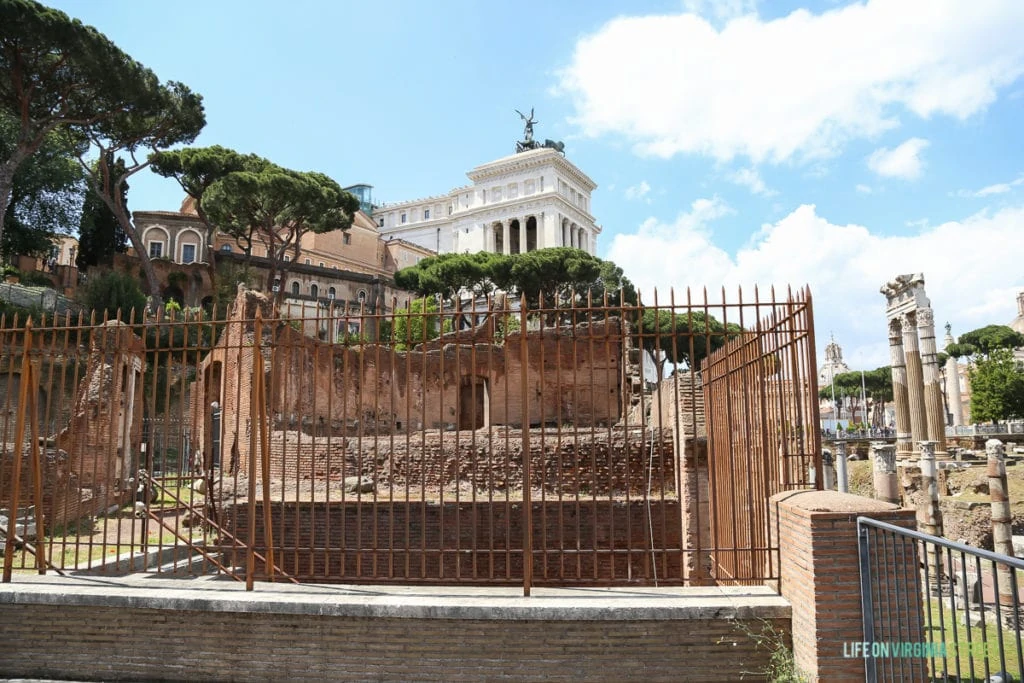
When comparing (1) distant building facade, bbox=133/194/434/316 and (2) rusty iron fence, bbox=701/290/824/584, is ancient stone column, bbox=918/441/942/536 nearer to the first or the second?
(2) rusty iron fence, bbox=701/290/824/584

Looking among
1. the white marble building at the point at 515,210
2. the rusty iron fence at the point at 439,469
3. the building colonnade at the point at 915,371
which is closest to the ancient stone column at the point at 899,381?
the building colonnade at the point at 915,371

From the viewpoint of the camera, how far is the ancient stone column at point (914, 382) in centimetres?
2067

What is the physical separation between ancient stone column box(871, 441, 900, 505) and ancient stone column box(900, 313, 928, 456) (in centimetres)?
856

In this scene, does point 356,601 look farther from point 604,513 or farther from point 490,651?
point 604,513

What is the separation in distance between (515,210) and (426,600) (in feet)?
221

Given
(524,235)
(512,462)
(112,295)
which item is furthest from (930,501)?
(524,235)

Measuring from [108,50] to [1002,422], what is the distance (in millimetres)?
43999

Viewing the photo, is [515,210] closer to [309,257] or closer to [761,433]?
[309,257]

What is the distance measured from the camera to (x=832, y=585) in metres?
3.97

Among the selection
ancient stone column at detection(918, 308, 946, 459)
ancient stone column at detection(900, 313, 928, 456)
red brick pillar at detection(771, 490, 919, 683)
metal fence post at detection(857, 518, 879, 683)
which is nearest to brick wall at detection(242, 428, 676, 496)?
red brick pillar at detection(771, 490, 919, 683)

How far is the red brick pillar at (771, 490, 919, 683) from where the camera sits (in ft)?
12.8

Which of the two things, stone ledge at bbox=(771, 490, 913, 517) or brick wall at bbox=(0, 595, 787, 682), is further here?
brick wall at bbox=(0, 595, 787, 682)

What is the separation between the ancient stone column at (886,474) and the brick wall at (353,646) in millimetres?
10445

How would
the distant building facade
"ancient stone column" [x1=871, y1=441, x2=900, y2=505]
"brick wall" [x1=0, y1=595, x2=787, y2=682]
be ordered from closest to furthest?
"brick wall" [x1=0, y1=595, x2=787, y2=682] → "ancient stone column" [x1=871, y1=441, x2=900, y2=505] → the distant building facade
